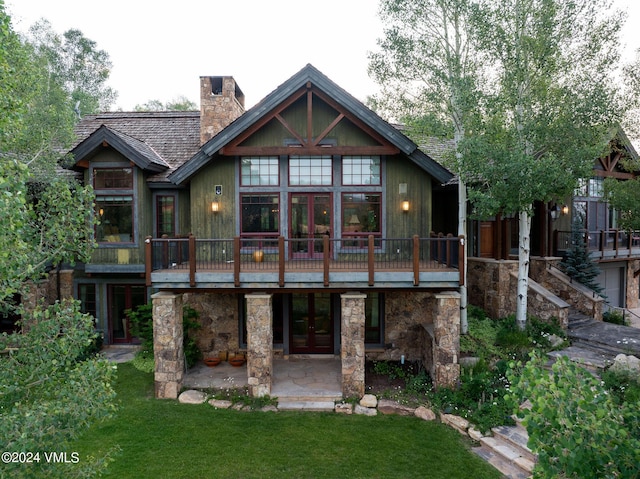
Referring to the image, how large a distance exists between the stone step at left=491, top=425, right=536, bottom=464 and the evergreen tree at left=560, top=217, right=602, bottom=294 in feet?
28.1

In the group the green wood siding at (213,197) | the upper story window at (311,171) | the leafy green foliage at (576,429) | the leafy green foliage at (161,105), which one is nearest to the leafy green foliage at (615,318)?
the upper story window at (311,171)

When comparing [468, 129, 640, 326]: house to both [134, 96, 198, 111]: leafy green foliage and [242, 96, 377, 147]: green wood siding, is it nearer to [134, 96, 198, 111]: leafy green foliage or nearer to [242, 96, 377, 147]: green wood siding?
[242, 96, 377, 147]: green wood siding

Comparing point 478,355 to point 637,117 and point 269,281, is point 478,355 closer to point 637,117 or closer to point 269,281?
point 269,281

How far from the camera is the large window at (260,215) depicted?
11469mm

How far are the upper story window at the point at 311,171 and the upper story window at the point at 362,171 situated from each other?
503mm

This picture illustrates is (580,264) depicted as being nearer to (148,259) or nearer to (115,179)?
(148,259)

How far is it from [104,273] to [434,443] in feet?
37.0

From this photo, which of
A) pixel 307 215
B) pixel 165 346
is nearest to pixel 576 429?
pixel 165 346

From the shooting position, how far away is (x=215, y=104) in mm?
13289

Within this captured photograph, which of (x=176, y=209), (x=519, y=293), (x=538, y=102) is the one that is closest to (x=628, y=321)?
(x=519, y=293)

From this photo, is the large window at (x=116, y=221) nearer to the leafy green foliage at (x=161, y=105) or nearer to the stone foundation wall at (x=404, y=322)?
the stone foundation wall at (x=404, y=322)

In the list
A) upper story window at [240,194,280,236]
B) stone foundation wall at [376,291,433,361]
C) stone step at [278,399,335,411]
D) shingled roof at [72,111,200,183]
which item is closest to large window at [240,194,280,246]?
upper story window at [240,194,280,236]

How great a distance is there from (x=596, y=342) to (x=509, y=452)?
19.8 feet

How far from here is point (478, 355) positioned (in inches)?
393
